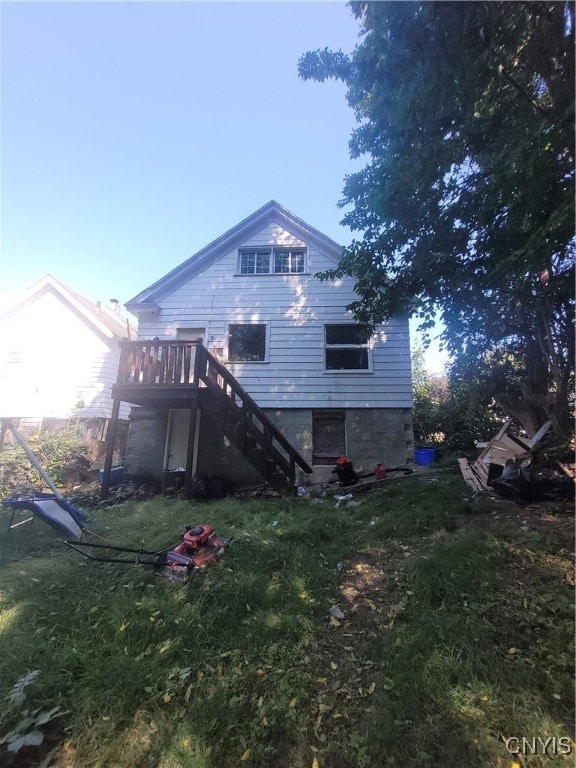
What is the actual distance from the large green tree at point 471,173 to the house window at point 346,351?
7.36 feet

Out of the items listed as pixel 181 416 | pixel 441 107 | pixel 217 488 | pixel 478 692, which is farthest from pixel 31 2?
pixel 478 692

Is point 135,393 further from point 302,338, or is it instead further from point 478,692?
point 478,692

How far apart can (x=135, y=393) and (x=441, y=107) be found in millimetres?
6968

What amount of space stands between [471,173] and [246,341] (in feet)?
21.4

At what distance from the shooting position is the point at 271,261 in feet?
34.5

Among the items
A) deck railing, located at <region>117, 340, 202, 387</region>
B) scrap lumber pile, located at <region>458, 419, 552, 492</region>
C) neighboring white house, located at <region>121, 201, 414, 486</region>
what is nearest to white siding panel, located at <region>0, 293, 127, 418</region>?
neighboring white house, located at <region>121, 201, 414, 486</region>

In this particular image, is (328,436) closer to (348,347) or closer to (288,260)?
(348,347)

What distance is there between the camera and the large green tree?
3746mm

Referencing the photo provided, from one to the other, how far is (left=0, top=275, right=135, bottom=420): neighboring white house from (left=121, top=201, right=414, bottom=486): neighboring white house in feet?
11.6

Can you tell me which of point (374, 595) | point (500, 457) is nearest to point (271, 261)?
point (500, 457)

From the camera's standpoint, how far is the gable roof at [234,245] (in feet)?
33.5

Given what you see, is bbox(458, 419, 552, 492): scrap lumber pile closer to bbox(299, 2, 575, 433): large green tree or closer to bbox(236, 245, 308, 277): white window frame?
bbox(299, 2, 575, 433): large green tree

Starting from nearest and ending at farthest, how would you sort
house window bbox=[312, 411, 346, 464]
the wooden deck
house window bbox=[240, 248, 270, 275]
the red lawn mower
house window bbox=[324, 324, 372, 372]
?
the red lawn mower → the wooden deck → house window bbox=[312, 411, 346, 464] → house window bbox=[324, 324, 372, 372] → house window bbox=[240, 248, 270, 275]

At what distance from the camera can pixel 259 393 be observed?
965cm
